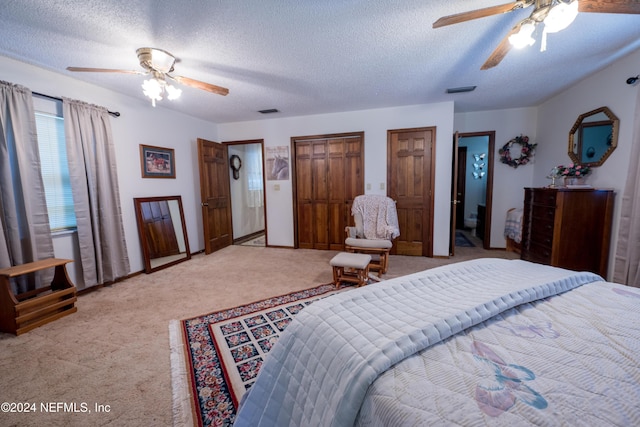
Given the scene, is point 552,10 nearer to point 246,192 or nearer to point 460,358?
point 460,358

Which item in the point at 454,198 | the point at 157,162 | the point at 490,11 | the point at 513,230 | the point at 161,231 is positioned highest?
the point at 490,11

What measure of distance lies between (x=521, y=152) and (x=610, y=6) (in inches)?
131

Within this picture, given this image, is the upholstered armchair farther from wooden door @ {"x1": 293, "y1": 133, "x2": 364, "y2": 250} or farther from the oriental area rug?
the oriental area rug

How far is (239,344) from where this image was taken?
1.91m

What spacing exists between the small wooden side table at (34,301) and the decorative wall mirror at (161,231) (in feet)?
3.35

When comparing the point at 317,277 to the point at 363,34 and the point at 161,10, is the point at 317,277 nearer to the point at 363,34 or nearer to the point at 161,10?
the point at 363,34

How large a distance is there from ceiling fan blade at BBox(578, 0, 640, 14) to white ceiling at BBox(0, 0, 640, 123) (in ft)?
1.58

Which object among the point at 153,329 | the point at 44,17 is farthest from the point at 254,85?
the point at 153,329

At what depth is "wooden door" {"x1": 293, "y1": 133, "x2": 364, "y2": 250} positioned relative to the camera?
14.2ft

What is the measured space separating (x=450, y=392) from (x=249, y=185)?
5792 mm

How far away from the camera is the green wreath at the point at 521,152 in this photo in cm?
412

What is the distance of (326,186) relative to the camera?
4488mm

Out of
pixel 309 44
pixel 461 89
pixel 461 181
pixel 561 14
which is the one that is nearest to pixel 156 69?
pixel 309 44

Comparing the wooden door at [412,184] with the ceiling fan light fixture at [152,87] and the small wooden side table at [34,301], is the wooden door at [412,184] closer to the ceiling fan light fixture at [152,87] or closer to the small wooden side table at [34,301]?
the ceiling fan light fixture at [152,87]
